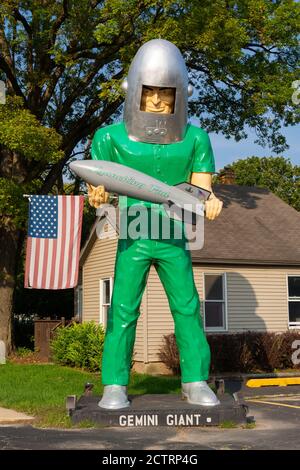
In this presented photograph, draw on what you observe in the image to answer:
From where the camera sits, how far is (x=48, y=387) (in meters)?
11.7

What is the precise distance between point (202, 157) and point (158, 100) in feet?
2.66

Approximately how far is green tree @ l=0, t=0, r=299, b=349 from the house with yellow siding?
2.37m

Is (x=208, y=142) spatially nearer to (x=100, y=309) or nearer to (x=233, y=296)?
(x=233, y=296)

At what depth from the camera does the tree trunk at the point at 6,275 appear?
17.5m

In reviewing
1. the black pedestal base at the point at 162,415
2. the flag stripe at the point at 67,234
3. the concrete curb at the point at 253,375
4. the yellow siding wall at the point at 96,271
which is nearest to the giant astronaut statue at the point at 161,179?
the black pedestal base at the point at 162,415

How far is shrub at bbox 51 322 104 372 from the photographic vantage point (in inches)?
600

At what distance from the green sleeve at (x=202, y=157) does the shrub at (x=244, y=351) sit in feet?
25.3

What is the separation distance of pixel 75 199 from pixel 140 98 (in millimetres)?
4441

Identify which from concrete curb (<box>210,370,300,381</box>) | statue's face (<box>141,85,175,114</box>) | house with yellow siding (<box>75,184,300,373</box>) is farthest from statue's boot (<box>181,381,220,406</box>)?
house with yellow siding (<box>75,184,300,373</box>)

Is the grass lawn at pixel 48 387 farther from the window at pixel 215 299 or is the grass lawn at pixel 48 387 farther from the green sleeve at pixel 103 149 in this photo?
the green sleeve at pixel 103 149

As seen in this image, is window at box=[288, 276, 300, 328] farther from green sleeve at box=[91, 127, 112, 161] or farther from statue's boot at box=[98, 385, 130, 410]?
green sleeve at box=[91, 127, 112, 161]

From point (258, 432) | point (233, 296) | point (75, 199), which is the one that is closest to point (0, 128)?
point (75, 199)

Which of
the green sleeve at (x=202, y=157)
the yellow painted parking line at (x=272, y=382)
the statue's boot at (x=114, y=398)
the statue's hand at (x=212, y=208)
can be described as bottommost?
the yellow painted parking line at (x=272, y=382)

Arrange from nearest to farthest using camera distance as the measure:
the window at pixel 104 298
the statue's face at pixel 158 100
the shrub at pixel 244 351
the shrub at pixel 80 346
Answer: the statue's face at pixel 158 100
the shrub at pixel 244 351
the shrub at pixel 80 346
the window at pixel 104 298
